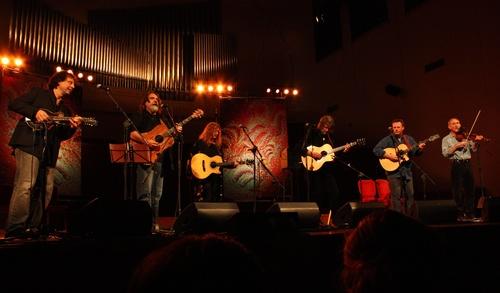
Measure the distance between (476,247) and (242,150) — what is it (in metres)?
5.16

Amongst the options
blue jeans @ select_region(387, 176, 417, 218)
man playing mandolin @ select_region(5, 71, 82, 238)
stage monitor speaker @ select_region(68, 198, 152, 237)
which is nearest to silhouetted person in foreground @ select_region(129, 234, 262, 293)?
stage monitor speaker @ select_region(68, 198, 152, 237)

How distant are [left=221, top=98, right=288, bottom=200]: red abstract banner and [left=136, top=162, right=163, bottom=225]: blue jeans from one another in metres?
3.61

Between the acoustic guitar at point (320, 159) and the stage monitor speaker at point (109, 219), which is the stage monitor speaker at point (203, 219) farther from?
the acoustic guitar at point (320, 159)

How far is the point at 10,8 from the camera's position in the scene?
7.63 meters

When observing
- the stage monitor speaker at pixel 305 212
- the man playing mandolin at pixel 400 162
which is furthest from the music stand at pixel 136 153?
the man playing mandolin at pixel 400 162

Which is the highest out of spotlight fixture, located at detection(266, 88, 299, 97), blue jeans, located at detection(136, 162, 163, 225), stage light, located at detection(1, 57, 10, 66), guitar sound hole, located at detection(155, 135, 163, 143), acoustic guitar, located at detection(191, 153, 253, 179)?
spotlight fixture, located at detection(266, 88, 299, 97)

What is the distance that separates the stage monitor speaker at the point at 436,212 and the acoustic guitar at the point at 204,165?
2947mm

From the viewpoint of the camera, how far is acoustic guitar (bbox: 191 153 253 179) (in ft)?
24.3

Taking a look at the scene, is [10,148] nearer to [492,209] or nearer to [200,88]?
[200,88]

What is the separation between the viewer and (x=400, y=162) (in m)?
6.75

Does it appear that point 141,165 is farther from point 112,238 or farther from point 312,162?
point 312,162

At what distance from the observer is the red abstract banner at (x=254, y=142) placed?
29.5ft

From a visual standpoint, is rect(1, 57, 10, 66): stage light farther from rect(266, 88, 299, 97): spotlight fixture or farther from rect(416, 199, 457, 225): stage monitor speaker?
rect(416, 199, 457, 225): stage monitor speaker

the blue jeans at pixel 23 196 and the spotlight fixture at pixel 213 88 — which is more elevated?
the spotlight fixture at pixel 213 88
